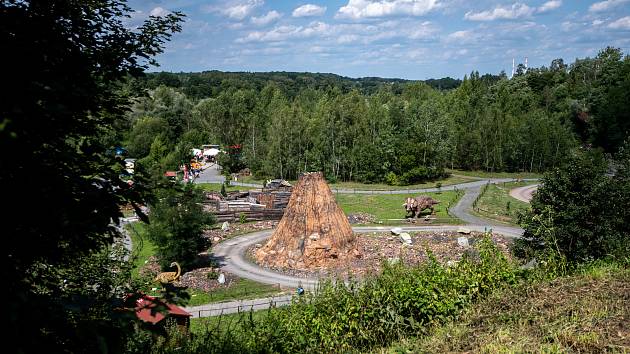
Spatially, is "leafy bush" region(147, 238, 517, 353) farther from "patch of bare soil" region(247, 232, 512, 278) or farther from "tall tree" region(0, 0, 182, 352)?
"patch of bare soil" region(247, 232, 512, 278)

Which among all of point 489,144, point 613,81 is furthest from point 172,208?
point 613,81

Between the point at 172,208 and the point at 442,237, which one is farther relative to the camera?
the point at 442,237

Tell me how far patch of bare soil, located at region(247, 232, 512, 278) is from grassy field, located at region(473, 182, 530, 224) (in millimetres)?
6591

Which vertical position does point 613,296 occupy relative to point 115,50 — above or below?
below

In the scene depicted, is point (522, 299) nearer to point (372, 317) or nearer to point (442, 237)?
point (372, 317)

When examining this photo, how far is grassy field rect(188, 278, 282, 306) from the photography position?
948 inches

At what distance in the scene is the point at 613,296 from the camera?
28.8 feet

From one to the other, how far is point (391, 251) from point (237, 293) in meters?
11.4

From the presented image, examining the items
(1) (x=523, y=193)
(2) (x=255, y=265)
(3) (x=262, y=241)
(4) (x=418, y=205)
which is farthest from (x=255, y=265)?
(1) (x=523, y=193)

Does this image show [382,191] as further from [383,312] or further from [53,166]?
[53,166]

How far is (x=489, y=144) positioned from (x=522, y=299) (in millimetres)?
69215

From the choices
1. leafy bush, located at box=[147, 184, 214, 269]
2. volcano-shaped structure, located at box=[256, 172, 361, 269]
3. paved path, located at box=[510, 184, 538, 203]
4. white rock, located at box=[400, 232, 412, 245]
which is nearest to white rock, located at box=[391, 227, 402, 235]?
white rock, located at box=[400, 232, 412, 245]

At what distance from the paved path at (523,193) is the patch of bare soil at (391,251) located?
19.9 m

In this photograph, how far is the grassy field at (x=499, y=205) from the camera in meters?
42.0
